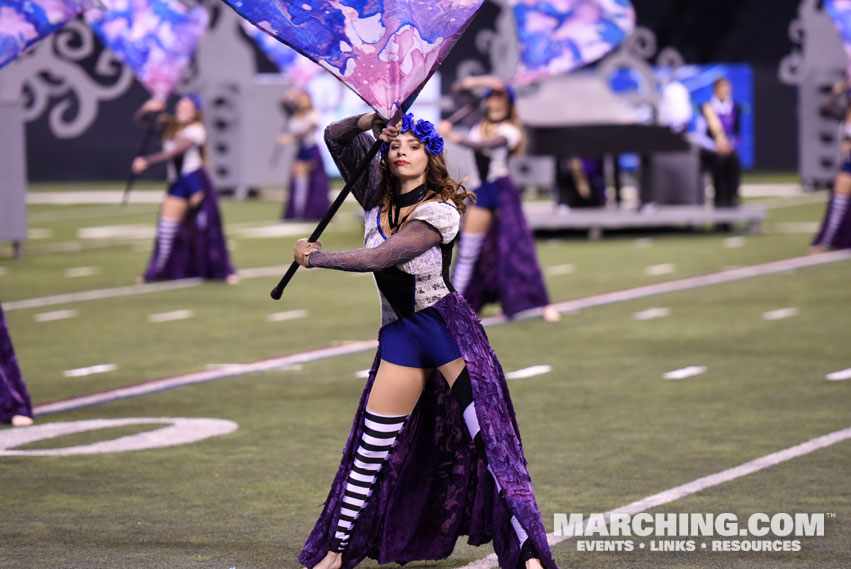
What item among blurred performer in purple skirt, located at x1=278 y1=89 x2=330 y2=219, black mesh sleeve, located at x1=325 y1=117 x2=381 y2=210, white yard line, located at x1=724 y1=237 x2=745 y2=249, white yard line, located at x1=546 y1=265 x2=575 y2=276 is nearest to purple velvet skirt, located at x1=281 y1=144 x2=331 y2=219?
blurred performer in purple skirt, located at x1=278 y1=89 x2=330 y2=219

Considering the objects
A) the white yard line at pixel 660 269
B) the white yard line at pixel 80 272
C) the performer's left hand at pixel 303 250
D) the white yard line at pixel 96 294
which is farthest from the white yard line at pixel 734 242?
the performer's left hand at pixel 303 250

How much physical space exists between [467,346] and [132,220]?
65.5 ft

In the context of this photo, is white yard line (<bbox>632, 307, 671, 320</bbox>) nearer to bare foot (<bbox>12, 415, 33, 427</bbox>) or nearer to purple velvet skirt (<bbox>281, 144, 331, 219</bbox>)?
bare foot (<bbox>12, 415, 33, 427</bbox>)

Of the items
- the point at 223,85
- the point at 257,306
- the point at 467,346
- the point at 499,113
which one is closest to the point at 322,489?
the point at 467,346

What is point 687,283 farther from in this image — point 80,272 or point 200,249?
point 80,272

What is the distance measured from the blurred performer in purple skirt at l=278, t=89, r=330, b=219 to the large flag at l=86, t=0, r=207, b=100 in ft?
25.4

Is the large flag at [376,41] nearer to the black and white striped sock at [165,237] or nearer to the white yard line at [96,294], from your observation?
the white yard line at [96,294]

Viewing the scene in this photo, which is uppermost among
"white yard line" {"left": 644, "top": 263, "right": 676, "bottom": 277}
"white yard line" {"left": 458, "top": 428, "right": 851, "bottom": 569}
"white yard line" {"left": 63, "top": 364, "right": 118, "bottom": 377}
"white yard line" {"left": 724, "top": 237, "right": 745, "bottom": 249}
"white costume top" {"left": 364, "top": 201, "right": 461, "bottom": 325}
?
"white costume top" {"left": 364, "top": 201, "right": 461, "bottom": 325}

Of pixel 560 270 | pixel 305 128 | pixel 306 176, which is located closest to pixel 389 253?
pixel 560 270

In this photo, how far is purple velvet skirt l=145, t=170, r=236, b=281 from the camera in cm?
1574

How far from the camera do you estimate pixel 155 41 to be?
16.0 m

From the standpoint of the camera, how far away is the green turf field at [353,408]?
20.9 feet

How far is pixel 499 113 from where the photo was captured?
12359mm

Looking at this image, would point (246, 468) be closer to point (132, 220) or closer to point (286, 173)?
point (132, 220)
